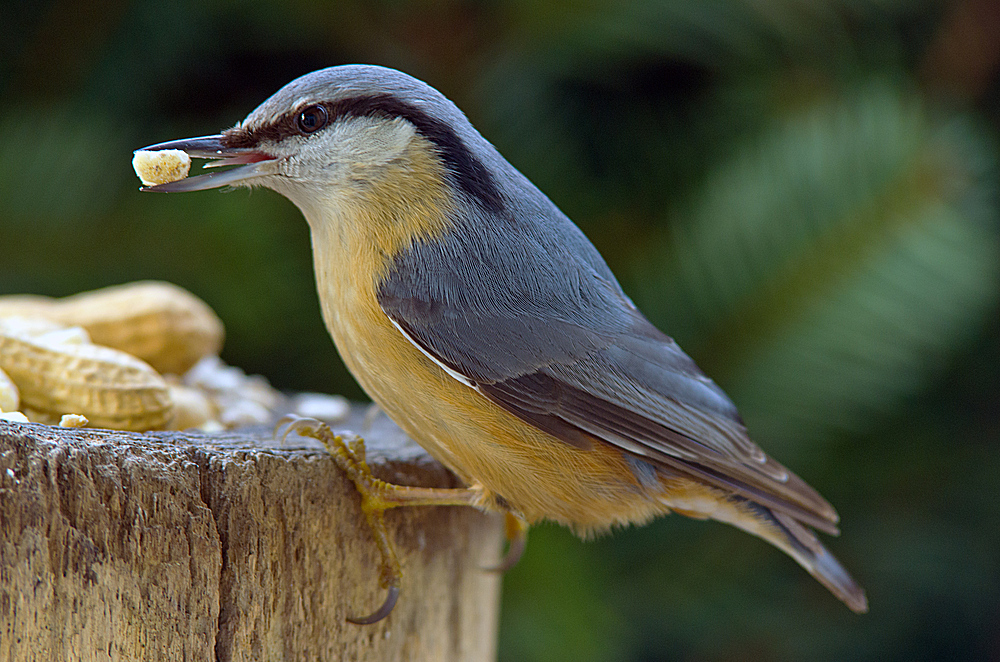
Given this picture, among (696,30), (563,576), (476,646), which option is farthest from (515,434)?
(696,30)

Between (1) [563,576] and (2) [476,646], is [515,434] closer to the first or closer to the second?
(2) [476,646]

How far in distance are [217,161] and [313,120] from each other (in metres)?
0.14

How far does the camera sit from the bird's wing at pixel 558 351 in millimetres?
1036

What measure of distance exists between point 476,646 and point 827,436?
1071 mm

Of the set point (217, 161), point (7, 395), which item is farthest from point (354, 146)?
point (7, 395)

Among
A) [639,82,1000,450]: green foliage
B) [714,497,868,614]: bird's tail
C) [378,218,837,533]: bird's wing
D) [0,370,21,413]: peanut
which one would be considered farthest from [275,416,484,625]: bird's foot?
[639,82,1000,450]: green foliage

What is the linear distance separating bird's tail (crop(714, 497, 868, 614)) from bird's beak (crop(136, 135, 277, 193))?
2.69 feet

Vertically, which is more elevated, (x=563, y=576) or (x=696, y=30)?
(x=696, y=30)

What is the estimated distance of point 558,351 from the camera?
3.52 feet

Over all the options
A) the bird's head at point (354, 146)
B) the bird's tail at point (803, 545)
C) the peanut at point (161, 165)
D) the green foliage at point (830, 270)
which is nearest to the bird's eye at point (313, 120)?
the bird's head at point (354, 146)

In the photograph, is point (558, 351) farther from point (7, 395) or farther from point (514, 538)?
point (7, 395)

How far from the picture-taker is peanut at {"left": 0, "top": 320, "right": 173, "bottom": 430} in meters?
1.02

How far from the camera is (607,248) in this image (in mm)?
2242

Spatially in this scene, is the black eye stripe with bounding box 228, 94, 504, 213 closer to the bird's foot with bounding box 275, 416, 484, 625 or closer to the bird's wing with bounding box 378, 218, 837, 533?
the bird's wing with bounding box 378, 218, 837, 533
